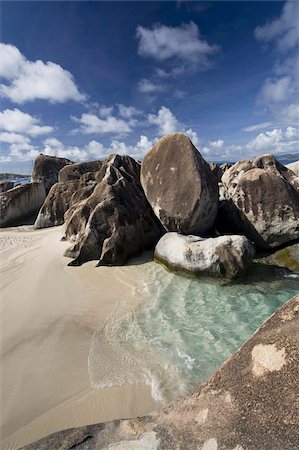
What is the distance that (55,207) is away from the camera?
45.3ft

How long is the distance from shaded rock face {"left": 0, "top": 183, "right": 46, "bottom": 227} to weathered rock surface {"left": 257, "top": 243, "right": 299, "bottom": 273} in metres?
11.6

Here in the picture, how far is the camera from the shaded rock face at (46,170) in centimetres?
→ 2164

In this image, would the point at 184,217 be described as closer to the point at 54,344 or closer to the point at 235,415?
the point at 54,344

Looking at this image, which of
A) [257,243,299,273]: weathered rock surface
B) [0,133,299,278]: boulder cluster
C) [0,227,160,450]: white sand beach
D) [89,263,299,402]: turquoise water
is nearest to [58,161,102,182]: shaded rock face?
[0,133,299,278]: boulder cluster

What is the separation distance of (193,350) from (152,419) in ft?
6.81

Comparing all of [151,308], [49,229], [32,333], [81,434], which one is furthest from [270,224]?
[49,229]

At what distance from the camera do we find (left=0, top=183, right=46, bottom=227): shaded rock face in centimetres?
1465

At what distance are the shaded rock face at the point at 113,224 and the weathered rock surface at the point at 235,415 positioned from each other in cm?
554

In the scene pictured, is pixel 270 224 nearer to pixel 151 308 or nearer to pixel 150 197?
pixel 150 197

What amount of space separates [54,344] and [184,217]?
4615 millimetres

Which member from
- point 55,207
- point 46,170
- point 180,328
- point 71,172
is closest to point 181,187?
point 180,328

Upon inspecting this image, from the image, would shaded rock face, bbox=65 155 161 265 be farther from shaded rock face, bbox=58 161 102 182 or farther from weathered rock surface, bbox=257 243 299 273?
shaded rock face, bbox=58 161 102 182

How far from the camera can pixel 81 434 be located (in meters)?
2.60

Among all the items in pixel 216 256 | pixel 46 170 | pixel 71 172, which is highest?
pixel 46 170
